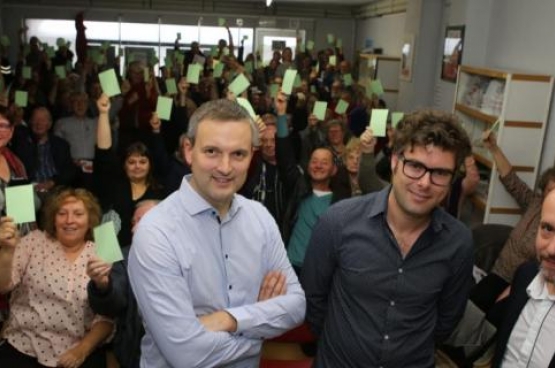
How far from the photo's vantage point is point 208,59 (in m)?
8.65

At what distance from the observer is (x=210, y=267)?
1521 mm

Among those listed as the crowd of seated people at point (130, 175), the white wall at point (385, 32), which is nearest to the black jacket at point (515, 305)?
the crowd of seated people at point (130, 175)

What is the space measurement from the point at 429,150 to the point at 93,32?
13.2m

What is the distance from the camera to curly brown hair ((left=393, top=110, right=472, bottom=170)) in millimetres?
1576

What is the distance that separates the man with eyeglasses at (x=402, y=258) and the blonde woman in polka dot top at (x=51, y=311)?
1297 millimetres

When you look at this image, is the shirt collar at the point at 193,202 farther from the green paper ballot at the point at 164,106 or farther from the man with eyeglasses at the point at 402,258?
the green paper ballot at the point at 164,106

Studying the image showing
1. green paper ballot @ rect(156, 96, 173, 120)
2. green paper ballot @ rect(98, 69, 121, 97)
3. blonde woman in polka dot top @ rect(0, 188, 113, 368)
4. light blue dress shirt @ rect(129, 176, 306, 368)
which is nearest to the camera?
light blue dress shirt @ rect(129, 176, 306, 368)

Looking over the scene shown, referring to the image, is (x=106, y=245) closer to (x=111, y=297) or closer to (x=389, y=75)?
(x=111, y=297)

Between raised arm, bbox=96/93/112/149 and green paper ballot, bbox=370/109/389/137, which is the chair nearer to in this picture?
green paper ballot, bbox=370/109/389/137

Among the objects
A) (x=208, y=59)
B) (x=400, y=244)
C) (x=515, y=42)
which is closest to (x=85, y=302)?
(x=400, y=244)

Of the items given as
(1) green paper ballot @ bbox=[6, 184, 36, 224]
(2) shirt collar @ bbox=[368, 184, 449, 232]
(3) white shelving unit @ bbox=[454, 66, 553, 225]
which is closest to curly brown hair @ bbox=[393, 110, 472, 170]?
(2) shirt collar @ bbox=[368, 184, 449, 232]

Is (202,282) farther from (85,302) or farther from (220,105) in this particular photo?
(85,302)

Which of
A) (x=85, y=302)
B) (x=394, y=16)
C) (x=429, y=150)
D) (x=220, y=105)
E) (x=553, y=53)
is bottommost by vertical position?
(x=85, y=302)

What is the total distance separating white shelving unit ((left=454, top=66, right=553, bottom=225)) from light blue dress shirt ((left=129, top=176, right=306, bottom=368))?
2.86 m
